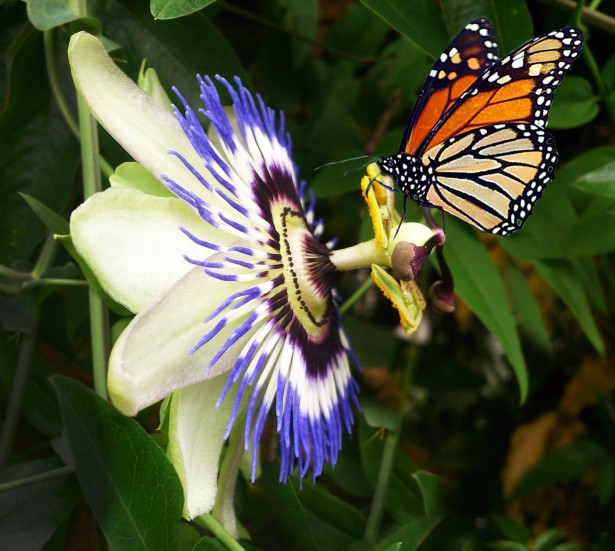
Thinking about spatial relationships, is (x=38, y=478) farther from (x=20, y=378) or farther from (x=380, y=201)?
(x=380, y=201)

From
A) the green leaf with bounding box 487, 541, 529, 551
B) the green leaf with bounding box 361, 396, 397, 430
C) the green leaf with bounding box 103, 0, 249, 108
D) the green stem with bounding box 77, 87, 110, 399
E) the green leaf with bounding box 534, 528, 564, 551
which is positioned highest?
the green leaf with bounding box 103, 0, 249, 108

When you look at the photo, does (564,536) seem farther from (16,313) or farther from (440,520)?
(16,313)

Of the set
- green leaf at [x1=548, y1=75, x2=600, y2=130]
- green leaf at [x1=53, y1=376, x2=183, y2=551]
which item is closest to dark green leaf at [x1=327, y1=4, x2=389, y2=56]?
green leaf at [x1=548, y1=75, x2=600, y2=130]

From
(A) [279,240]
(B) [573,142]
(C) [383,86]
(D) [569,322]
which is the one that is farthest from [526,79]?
(D) [569,322]

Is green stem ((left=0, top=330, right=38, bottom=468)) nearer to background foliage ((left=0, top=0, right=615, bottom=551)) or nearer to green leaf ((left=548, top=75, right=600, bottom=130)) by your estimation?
background foliage ((left=0, top=0, right=615, bottom=551))

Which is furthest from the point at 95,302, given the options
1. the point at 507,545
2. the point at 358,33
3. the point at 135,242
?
the point at 358,33

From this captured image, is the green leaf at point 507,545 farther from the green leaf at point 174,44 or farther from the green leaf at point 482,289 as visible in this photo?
the green leaf at point 174,44
